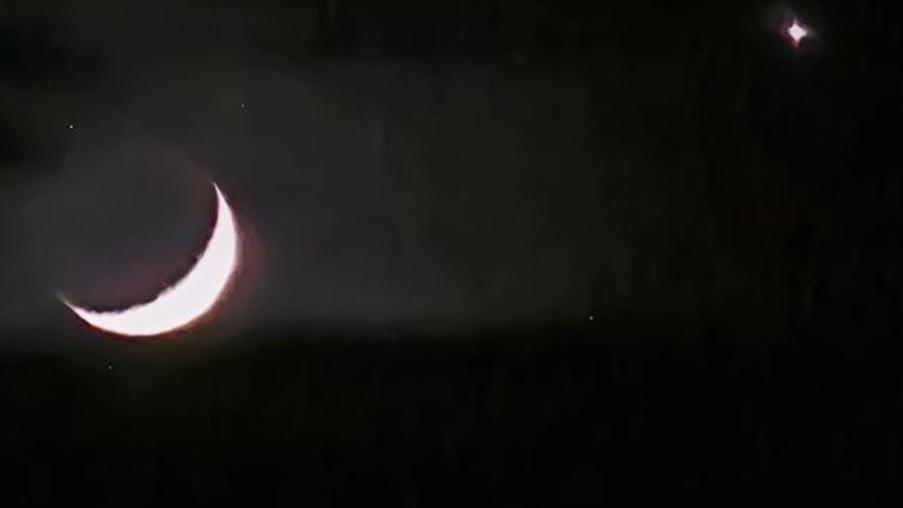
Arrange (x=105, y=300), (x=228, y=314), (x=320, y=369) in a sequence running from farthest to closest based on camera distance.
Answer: (x=320, y=369)
(x=228, y=314)
(x=105, y=300)

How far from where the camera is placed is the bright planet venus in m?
1.46

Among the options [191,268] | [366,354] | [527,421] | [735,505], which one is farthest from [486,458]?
[191,268]

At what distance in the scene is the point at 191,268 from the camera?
1503mm

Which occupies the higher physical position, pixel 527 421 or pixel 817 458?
pixel 527 421

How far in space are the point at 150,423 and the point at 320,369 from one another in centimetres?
29

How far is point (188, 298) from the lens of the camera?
1560 mm

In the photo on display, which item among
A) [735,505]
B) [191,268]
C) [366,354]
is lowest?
[735,505]

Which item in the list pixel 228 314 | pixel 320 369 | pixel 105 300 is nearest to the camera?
pixel 105 300

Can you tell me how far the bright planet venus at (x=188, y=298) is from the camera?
4.78 ft

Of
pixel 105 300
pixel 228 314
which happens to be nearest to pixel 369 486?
pixel 228 314

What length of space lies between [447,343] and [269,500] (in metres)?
0.39

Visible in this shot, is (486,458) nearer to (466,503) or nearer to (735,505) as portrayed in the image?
(466,503)

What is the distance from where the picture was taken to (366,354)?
2.13 metres

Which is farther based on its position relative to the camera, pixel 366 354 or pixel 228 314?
pixel 366 354
